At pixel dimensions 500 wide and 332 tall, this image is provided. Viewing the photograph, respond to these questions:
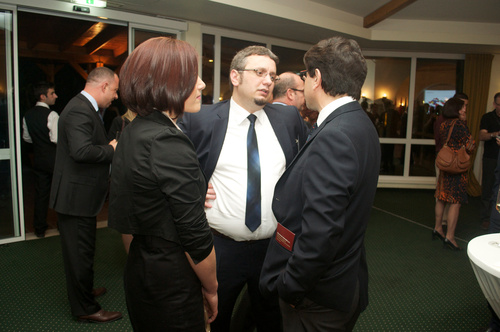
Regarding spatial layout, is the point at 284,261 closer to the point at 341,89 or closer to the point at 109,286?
the point at 341,89

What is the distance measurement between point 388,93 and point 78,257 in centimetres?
678

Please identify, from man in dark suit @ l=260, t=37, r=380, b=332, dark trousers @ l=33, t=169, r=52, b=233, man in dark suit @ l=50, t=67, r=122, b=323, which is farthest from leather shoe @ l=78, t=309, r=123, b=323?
dark trousers @ l=33, t=169, r=52, b=233

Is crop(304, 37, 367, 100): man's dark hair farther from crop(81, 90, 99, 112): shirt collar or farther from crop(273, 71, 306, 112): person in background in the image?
crop(81, 90, 99, 112): shirt collar

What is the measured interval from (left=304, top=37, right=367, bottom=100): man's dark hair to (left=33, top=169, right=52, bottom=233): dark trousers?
3.83 m

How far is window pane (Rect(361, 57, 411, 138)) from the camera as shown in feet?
24.2

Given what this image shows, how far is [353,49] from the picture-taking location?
1.27m

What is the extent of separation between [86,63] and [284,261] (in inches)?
324

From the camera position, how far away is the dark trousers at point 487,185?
15.7 feet

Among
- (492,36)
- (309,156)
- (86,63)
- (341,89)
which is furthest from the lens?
(86,63)

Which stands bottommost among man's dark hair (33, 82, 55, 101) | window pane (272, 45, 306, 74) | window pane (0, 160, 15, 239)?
window pane (0, 160, 15, 239)

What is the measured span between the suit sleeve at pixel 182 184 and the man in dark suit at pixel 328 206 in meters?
0.32

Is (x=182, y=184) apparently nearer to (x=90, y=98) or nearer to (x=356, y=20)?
(x=90, y=98)

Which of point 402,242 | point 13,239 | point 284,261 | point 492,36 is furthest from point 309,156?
point 492,36

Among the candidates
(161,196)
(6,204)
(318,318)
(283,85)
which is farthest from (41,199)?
(318,318)
